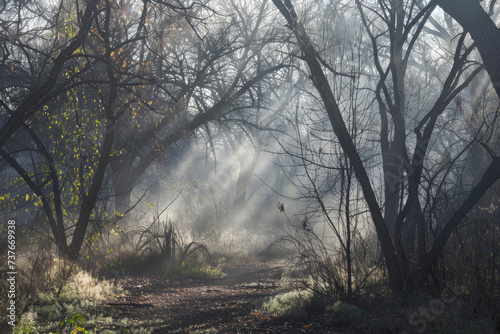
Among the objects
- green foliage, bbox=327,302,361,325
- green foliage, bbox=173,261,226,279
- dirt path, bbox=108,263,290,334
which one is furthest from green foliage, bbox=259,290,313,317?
green foliage, bbox=173,261,226,279

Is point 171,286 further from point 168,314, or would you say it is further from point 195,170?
point 195,170

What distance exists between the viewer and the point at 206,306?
7.35 m

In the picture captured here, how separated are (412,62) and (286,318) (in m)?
17.7

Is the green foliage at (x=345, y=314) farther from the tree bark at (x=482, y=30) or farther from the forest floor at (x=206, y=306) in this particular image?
the tree bark at (x=482, y=30)

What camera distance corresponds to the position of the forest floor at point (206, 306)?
565 cm

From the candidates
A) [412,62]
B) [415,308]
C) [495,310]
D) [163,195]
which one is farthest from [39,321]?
[163,195]

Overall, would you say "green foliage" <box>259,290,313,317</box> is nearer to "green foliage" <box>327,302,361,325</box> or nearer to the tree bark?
"green foliage" <box>327,302,361,325</box>

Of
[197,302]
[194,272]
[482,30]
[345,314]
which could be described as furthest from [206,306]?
[482,30]

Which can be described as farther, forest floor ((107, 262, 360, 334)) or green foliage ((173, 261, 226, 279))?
green foliage ((173, 261, 226, 279))

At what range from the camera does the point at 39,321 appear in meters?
5.34

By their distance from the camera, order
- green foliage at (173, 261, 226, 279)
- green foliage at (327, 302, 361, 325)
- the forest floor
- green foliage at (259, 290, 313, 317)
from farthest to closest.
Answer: green foliage at (173, 261, 226, 279)
green foliage at (259, 290, 313, 317)
the forest floor
green foliage at (327, 302, 361, 325)

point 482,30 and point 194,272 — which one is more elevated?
point 482,30

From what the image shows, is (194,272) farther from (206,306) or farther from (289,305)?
(289,305)

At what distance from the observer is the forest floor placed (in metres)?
5.65
